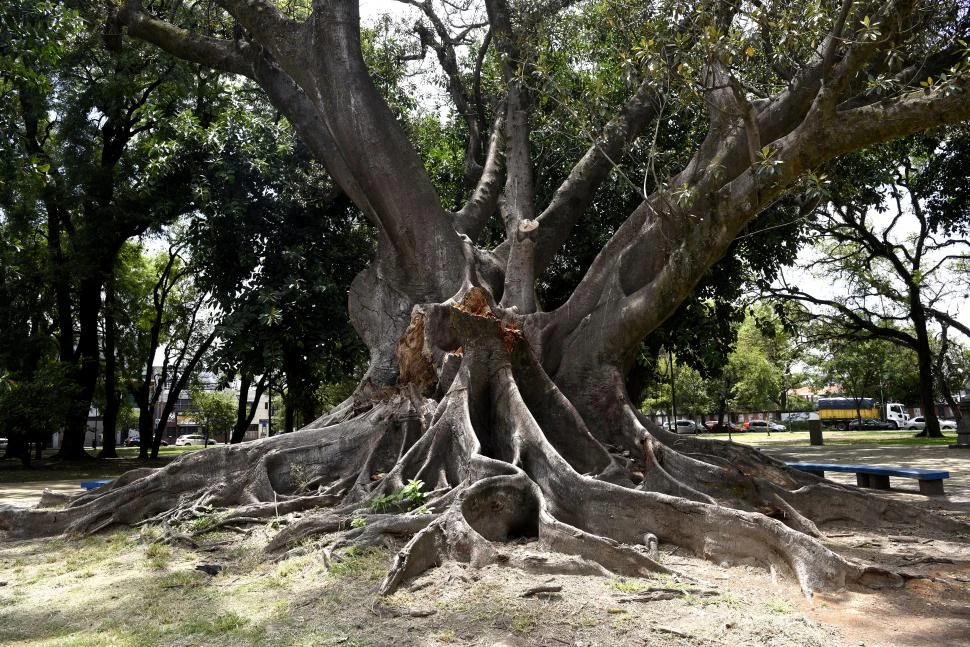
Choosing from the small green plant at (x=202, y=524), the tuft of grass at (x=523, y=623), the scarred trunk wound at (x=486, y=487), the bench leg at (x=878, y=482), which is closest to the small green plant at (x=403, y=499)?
the scarred trunk wound at (x=486, y=487)

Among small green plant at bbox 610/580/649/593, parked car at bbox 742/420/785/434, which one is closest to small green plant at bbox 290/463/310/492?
small green plant at bbox 610/580/649/593

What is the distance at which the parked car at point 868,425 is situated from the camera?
51.5m

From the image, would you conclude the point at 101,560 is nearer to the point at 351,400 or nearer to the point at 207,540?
the point at 207,540

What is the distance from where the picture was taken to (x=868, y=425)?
171 ft

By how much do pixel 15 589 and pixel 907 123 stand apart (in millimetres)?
7880

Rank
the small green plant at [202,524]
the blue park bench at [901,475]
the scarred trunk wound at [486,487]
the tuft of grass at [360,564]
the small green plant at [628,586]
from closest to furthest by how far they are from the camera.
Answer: the small green plant at [628,586] → the tuft of grass at [360,564] → the scarred trunk wound at [486,487] → the small green plant at [202,524] → the blue park bench at [901,475]

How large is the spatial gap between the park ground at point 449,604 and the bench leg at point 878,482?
182 inches

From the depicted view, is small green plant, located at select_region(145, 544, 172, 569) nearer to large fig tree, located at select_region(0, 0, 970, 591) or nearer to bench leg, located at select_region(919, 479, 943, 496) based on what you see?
large fig tree, located at select_region(0, 0, 970, 591)

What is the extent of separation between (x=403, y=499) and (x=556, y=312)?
374 centimetres

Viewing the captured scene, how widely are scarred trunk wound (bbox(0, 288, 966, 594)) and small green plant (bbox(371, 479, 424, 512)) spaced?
0.06ft

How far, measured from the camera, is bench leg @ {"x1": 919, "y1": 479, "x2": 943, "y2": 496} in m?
9.17

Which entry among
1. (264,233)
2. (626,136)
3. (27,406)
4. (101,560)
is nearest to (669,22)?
(626,136)

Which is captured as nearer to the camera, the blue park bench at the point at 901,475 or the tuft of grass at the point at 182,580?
the tuft of grass at the point at 182,580

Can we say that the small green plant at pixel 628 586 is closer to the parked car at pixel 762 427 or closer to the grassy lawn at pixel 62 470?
the grassy lawn at pixel 62 470
